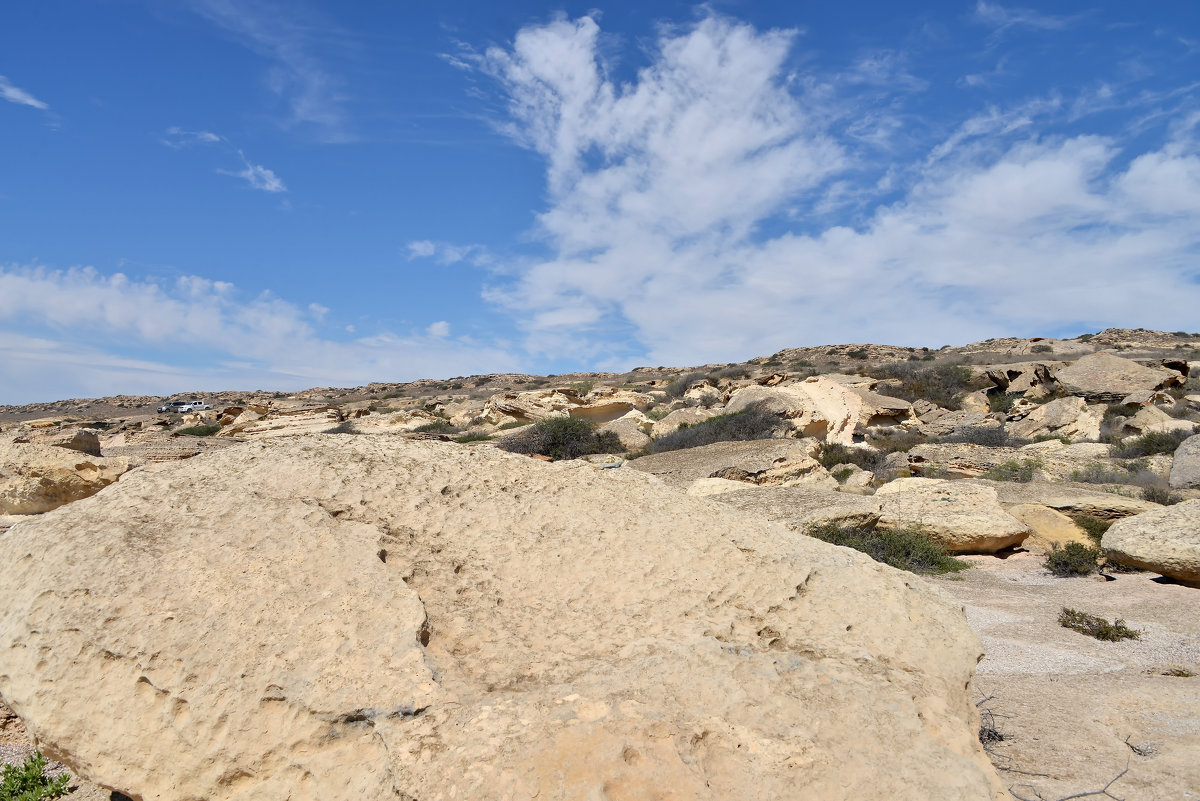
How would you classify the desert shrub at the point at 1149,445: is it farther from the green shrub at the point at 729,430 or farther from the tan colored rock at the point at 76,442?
the tan colored rock at the point at 76,442

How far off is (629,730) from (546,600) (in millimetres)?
737

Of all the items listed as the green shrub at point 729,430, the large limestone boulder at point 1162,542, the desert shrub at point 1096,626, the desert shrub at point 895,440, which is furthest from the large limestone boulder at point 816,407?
the desert shrub at point 1096,626

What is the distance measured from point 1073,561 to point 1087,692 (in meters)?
3.91

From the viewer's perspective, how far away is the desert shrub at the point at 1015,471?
11.4m

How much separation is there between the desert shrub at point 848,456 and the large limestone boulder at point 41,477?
35.1 ft

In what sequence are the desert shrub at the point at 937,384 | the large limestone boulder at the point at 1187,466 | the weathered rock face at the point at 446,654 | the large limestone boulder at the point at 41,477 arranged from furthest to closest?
the desert shrub at the point at 937,384 → the large limestone boulder at the point at 1187,466 → the large limestone boulder at the point at 41,477 → the weathered rock face at the point at 446,654

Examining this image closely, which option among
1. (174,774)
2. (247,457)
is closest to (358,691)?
(174,774)

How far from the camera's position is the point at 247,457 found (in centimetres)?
313

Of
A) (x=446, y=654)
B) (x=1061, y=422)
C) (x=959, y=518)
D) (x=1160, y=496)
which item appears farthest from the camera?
(x=1061, y=422)

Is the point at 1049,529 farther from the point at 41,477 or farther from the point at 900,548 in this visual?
the point at 41,477

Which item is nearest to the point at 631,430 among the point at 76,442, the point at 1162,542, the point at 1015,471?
the point at 1015,471

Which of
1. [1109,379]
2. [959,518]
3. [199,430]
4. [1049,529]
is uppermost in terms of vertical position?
[1109,379]

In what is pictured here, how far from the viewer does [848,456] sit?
1318 cm

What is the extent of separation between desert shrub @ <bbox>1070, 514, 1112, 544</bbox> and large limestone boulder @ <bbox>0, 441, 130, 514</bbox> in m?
10.6
